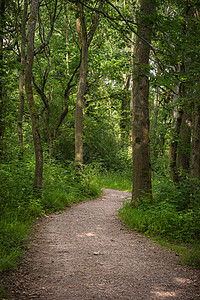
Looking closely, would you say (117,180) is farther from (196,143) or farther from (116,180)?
(196,143)

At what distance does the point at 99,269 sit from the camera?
3998 millimetres

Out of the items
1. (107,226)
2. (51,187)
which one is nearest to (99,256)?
(107,226)

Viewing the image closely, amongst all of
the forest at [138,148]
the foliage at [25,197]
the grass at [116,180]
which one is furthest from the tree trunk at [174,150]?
the grass at [116,180]

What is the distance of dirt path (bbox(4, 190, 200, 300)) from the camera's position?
3.26 metres

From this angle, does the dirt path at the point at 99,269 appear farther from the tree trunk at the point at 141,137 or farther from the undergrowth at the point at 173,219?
the tree trunk at the point at 141,137

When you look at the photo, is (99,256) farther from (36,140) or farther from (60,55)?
(60,55)

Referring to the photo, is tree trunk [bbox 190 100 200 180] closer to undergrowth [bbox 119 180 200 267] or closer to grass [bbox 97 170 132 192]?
undergrowth [bbox 119 180 200 267]

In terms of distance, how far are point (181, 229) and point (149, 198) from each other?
1667mm

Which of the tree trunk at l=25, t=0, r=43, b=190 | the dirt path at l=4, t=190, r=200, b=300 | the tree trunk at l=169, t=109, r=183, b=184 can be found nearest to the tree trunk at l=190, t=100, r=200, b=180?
the tree trunk at l=169, t=109, r=183, b=184

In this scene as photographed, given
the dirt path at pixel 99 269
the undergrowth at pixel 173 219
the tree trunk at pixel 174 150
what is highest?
the tree trunk at pixel 174 150

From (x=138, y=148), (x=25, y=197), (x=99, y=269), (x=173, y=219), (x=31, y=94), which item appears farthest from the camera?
(x=31, y=94)

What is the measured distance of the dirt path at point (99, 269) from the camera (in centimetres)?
326

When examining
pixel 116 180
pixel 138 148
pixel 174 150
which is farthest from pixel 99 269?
pixel 116 180

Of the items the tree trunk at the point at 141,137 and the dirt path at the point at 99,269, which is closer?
the dirt path at the point at 99,269
